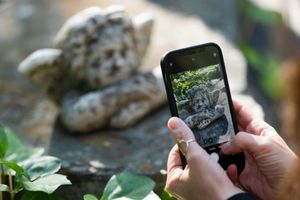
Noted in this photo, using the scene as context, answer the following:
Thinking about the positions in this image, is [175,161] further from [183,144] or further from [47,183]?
[47,183]

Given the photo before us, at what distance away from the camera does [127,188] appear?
1.25 m

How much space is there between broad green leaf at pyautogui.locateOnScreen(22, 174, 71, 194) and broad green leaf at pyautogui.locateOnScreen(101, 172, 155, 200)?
0.28 ft

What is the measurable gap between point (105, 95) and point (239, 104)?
0.59m

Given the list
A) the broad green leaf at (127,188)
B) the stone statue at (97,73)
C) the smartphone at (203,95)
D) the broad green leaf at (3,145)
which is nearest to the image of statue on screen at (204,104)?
the smartphone at (203,95)

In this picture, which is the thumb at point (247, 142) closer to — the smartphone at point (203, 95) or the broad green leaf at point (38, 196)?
the smartphone at point (203, 95)

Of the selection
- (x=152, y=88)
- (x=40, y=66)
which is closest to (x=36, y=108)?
(x=40, y=66)

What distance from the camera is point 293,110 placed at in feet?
2.22

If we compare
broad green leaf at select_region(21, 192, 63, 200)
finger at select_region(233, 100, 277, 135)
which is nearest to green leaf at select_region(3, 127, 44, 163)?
broad green leaf at select_region(21, 192, 63, 200)

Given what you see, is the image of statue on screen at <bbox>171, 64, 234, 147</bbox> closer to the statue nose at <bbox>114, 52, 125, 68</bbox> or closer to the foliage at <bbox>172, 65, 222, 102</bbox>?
the foliage at <bbox>172, 65, 222, 102</bbox>

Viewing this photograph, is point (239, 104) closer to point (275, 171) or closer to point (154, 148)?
point (275, 171)

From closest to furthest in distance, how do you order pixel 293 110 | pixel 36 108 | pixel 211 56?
pixel 293 110 < pixel 211 56 < pixel 36 108

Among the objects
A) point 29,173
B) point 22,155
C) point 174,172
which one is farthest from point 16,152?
point 174,172

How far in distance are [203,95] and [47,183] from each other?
0.34 m

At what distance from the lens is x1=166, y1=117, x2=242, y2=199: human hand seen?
1075 millimetres
